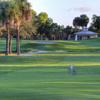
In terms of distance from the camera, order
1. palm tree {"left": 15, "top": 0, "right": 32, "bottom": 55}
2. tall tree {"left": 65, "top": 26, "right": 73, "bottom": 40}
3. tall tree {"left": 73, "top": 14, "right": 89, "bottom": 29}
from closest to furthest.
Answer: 1. palm tree {"left": 15, "top": 0, "right": 32, "bottom": 55}
2. tall tree {"left": 65, "top": 26, "right": 73, "bottom": 40}
3. tall tree {"left": 73, "top": 14, "right": 89, "bottom": 29}

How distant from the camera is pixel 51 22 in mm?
88438

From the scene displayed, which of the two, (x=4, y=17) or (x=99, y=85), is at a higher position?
(x=4, y=17)

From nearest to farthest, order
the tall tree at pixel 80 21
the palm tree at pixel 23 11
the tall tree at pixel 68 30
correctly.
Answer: the palm tree at pixel 23 11
the tall tree at pixel 68 30
the tall tree at pixel 80 21

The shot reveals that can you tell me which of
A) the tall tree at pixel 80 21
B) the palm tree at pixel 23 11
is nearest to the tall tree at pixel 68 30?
the tall tree at pixel 80 21

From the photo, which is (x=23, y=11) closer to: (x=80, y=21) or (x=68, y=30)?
(x=68, y=30)

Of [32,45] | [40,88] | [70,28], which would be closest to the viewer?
[40,88]

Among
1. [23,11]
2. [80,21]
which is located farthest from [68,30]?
[23,11]

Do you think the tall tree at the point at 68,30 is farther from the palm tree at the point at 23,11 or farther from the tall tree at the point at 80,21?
the palm tree at the point at 23,11

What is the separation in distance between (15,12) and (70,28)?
6996cm

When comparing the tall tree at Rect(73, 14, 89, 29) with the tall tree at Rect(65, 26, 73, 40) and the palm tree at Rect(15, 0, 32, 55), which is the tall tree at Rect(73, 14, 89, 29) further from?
the palm tree at Rect(15, 0, 32, 55)

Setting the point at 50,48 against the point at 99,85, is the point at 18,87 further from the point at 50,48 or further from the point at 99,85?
the point at 50,48

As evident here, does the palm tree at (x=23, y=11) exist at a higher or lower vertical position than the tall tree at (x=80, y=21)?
lower

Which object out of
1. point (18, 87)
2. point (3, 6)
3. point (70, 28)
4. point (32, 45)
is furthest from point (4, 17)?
point (70, 28)

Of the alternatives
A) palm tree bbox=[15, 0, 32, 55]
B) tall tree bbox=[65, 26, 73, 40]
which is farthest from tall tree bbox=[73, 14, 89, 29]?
palm tree bbox=[15, 0, 32, 55]
